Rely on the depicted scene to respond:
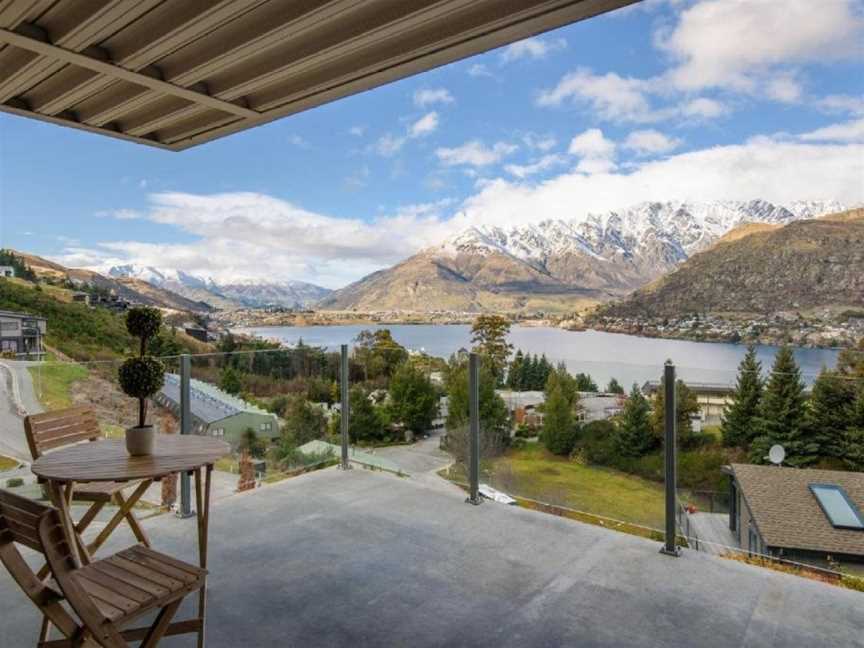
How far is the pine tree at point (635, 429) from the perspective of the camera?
362cm

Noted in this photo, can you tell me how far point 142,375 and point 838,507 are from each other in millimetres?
3710

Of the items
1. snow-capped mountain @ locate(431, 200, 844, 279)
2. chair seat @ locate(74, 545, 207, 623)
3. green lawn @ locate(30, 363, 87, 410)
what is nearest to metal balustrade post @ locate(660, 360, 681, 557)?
chair seat @ locate(74, 545, 207, 623)

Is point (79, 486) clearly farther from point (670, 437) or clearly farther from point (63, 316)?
point (63, 316)

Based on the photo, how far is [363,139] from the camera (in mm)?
69375

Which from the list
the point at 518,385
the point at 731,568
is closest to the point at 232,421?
the point at 518,385

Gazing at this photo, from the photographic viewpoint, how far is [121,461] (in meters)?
2.54

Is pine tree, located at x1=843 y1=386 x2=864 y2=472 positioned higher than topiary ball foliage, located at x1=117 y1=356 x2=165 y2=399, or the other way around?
topiary ball foliage, located at x1=117 y1=356 x2=165 y2=399

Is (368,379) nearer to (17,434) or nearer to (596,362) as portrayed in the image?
(596,362)

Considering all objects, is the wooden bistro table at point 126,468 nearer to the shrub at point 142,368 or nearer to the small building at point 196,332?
the shrub at point 142,368

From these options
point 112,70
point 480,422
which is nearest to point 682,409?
point 480,422

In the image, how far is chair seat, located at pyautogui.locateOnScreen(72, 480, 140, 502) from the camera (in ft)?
9.48

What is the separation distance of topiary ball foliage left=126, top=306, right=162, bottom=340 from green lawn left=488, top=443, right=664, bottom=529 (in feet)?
8.56

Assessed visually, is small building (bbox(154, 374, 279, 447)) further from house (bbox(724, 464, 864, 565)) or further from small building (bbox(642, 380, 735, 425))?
house (bbox(724, 464, 864, 565))

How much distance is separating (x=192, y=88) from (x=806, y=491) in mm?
4449
